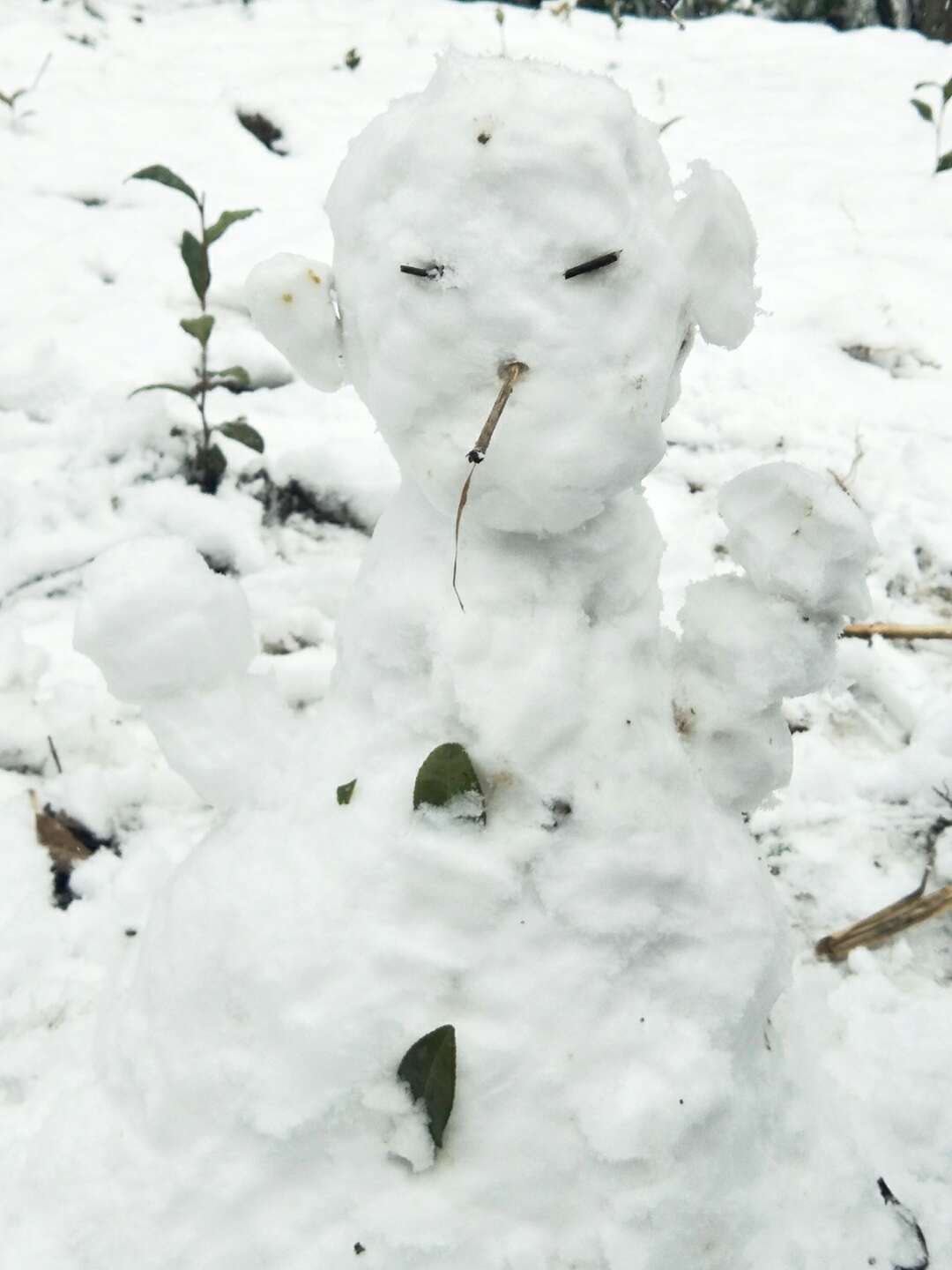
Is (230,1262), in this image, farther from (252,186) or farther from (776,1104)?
(252,186)

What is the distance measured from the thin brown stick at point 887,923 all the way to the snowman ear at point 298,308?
94 centimetres

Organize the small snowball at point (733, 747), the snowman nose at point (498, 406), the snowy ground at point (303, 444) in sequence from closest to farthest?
the snowman nose at point (498, 406)
the small snowball at point (733, 747)
the snowy ground at point (303, 444)

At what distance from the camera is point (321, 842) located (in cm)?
87

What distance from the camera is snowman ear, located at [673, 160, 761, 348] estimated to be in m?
0.77

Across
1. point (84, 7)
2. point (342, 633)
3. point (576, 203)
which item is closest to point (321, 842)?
point (342, 633)

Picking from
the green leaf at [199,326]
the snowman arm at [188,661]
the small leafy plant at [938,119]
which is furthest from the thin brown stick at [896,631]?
the small leafy plant at [938,119]

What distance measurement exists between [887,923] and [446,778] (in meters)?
0.74

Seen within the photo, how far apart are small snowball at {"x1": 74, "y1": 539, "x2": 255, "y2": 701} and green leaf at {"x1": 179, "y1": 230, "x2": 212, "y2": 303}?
1.02m

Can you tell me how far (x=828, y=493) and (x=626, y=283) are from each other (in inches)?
10.5

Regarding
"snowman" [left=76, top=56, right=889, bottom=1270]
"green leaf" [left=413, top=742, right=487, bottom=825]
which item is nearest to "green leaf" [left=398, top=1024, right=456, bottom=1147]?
"snowman" [left=76, top=56, right=889, bottom=1270]

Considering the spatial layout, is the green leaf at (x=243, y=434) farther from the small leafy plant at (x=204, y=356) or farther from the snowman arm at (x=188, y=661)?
the snowman arm at (x=188, y=661)

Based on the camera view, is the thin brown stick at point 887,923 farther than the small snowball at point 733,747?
Yes

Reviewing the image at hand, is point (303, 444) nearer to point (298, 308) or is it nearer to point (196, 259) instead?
point (196, 259)

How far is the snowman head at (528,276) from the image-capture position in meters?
0.72
